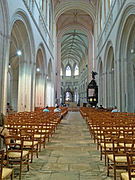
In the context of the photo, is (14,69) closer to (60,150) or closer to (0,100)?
(0,100)

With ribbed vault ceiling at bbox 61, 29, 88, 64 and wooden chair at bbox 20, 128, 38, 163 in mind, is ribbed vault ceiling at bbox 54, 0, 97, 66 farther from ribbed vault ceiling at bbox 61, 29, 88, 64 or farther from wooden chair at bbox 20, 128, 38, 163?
wooden chair at bbox 20, 128, 38, 163

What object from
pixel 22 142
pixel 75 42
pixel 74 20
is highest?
pixel 74 20

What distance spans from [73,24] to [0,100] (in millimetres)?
26742

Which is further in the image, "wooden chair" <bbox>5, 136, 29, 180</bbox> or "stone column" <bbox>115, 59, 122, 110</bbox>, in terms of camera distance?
"stone column" <bbox>115, 59, 122, 110</bbox>

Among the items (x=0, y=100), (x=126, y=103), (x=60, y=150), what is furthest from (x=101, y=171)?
(x=126, y=103)

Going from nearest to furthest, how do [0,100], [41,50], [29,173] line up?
1. [29,173]
2. [0,100]
3. [41,50]

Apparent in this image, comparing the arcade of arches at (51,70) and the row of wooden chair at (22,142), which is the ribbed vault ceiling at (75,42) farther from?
the row of wooden chair at (22,142)

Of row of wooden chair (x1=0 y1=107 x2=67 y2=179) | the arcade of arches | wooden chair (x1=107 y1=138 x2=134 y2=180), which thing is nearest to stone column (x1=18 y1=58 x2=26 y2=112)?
the arcade of arches

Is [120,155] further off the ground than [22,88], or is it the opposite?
[22,88]

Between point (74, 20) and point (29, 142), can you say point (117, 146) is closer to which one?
point (29, 142)

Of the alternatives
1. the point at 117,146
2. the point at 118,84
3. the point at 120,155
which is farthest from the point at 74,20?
the point at 120,155

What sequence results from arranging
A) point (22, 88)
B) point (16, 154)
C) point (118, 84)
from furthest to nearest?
1. point (22, 88)
2. point (118, 84)
3. point (16, 154)

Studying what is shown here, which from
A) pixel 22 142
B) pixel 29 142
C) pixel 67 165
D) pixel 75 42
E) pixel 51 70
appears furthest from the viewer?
pixel 75 42

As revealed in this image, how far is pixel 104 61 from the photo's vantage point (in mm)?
19625
